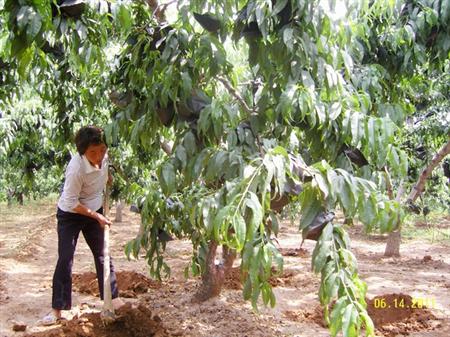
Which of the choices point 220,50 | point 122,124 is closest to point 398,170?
point 220,50

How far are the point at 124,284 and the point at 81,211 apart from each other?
1674 millimetres

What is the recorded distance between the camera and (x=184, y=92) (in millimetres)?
2180

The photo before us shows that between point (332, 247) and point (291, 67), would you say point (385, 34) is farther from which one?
point (332, 247)

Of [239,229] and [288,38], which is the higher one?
[288,38]

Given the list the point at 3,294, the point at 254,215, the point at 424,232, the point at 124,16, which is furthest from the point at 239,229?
the point at 424,232

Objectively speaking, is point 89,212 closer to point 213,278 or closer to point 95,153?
point 95,153

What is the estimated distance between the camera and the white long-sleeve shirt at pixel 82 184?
10.6ft

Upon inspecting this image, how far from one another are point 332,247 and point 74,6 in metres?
1.34

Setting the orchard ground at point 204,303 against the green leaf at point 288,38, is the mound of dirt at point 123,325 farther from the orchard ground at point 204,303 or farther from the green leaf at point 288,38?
the green leaf at point 288,38

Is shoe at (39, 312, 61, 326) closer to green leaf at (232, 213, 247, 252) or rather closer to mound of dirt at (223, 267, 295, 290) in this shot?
mound of dirt at (223, 267, 295, 290)

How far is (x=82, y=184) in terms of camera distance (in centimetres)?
331

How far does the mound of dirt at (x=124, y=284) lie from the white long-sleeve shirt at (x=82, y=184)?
1.25 metres
